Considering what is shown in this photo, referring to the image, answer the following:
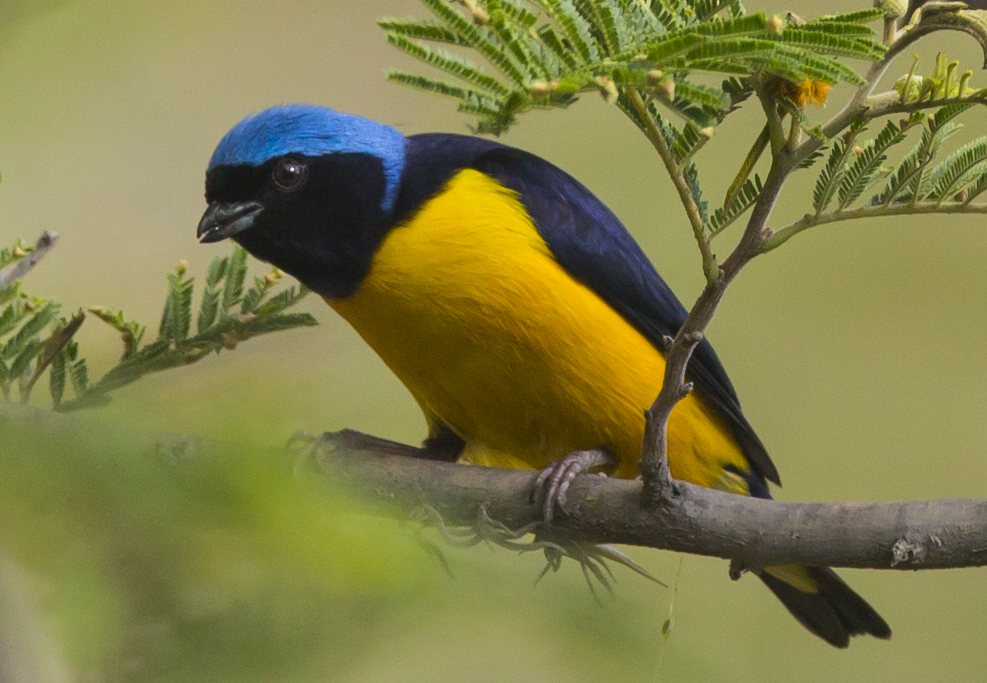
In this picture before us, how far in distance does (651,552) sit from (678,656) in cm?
184

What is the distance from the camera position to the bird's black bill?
168 cm

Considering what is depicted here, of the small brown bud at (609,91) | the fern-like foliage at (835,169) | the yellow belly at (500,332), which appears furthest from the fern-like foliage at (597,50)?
the yellow belly at (500,332)

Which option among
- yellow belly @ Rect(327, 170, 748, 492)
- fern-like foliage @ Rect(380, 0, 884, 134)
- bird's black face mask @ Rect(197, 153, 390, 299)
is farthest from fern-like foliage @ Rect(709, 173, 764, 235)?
bird's black face mask @ Rect(197, 153, 390, 299)

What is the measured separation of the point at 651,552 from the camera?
96.0 inches

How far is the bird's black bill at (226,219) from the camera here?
1.68 m

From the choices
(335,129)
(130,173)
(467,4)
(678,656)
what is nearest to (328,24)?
(130,173)

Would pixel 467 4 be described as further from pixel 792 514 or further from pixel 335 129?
pixel 335 129

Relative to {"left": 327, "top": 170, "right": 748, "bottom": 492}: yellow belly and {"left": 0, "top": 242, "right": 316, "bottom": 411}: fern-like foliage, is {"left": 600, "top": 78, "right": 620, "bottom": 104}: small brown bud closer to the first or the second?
{"left": 0, "top": 242, "right": 316, "bottom": 411}: fern-like foliage

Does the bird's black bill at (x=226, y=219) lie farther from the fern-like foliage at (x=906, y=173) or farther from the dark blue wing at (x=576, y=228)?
the fern-like foliage at (x=906, y=173)

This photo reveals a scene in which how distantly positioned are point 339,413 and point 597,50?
0.38 meters

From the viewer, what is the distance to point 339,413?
59 cm

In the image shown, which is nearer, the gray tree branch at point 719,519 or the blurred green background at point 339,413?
the blurred green background at point 339,413

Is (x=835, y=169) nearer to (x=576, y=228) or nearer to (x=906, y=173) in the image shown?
(x=906, y=173)

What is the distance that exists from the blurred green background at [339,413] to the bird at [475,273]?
0.21 metres
